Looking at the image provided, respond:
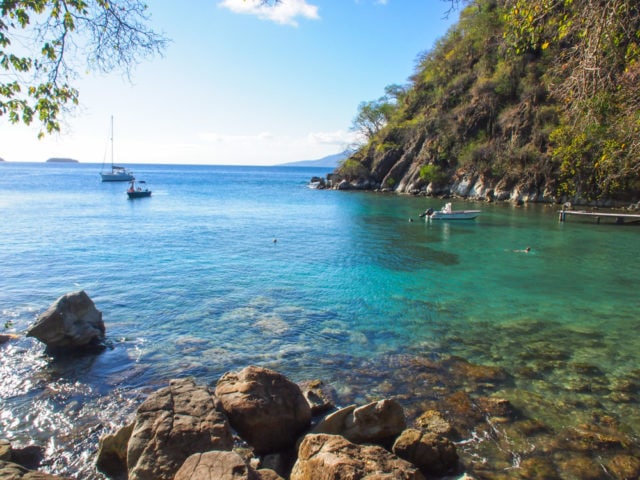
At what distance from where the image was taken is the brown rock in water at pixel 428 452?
6570 mm

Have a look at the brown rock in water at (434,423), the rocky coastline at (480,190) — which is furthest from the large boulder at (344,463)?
→ the rocky coastline at (480,190)

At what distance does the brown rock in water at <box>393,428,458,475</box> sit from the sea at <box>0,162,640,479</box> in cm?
64

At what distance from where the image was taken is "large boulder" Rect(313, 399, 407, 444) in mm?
6949

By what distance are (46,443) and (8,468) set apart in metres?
3.04

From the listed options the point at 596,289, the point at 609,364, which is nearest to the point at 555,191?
the point at 596,289

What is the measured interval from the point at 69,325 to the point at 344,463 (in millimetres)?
9523

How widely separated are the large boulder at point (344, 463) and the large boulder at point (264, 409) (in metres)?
1.33

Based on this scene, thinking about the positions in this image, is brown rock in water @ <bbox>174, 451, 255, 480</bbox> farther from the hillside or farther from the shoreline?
the hillside

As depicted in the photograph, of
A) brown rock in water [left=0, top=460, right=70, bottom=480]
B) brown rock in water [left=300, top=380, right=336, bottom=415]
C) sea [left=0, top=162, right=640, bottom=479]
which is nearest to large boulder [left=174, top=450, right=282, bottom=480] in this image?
brown rock in water [left=0, top=460, right=70, bottom=480]

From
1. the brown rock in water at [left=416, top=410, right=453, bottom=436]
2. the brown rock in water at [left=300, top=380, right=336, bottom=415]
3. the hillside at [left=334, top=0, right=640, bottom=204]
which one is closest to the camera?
the brown rock in water at [left=416, top=410, right=453, bottom=436]

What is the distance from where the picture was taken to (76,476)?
22.7 ft

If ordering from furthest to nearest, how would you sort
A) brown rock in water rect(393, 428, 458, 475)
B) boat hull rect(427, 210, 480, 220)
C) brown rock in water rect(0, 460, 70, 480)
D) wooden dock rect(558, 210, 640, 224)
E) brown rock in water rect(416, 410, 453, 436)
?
boat hull rect(427, 210, 480, 220), wooden dock rect(558, 210, 640, 224), brown rock in water rect(416, 410, 453, 436), brown rock in water rect(393, 428, 458, 475), brown rock in water rect(0, 460, 70, 480)

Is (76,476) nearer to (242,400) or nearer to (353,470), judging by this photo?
(242,400)

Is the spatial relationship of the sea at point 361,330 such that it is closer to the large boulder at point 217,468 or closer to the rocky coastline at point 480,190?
the large boulder at point 217,468
